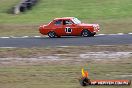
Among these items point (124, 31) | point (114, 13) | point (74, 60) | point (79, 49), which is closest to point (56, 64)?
point (74, 60)

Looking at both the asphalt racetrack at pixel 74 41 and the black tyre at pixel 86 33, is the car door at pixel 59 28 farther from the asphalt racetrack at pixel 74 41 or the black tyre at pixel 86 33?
the asphalt racetrack at pixel 74 41

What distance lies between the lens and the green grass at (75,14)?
1236 inches

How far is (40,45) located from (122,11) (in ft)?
47.7

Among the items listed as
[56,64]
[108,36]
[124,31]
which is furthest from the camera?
[124,31]

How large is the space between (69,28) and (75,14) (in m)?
8.92

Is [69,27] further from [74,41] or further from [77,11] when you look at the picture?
[77,11]

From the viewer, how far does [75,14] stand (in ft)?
120

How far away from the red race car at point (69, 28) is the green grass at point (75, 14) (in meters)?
1.99

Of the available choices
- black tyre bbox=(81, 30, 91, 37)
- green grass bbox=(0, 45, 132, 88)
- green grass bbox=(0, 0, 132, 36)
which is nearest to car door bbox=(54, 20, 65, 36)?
black tyre bbox=(81, 30, 91, 37)

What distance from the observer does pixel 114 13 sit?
36250 millimetres

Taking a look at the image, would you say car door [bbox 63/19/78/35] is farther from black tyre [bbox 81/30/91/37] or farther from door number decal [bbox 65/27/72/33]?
black tyre [bbox 81/30/91/37]

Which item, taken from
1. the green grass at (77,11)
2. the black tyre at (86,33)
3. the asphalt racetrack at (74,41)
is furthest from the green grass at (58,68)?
the green grass at (77,11)

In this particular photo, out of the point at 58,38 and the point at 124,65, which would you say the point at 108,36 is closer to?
the point at 58,38

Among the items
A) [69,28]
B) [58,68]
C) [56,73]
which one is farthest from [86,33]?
[56,73]
